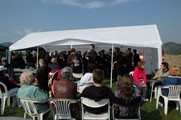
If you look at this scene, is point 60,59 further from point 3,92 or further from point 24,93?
point 24,93

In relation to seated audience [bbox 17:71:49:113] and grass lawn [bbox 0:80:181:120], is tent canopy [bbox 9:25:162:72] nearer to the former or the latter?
grass lawn [bbox 0:80:181:120]

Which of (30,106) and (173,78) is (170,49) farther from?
(30,106)

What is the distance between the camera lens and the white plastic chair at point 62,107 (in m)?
3.90

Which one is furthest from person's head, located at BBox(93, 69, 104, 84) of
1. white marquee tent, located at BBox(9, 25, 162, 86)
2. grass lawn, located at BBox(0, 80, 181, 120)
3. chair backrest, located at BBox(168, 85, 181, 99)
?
white marquee tent, located at BBox(9, 25, 162, 86)

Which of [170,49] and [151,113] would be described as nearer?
[151,113]

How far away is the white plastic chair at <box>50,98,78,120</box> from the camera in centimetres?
390

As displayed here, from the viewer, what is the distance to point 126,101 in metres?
3.91

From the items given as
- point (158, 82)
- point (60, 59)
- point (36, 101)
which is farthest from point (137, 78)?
point (60, 59)

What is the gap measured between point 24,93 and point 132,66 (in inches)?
245

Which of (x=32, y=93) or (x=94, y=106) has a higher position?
(x=32, y=93)

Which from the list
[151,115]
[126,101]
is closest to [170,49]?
[151,115]

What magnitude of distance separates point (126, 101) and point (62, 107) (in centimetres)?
96

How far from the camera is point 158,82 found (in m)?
6.68

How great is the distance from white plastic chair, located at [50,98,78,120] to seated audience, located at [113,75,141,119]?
665 mm
